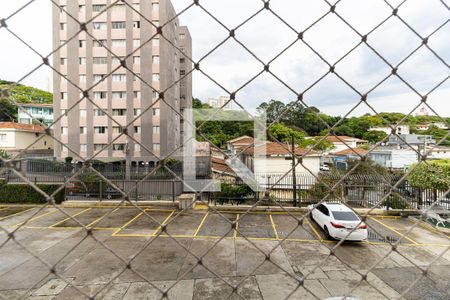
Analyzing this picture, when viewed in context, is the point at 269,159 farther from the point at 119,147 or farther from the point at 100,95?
the point at 100,95

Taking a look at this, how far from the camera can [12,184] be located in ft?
33.3

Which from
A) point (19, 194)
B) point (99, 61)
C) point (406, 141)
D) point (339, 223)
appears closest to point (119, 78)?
point (99, 61)

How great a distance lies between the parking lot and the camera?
396cm

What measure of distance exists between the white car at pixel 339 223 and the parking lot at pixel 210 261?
0.24m

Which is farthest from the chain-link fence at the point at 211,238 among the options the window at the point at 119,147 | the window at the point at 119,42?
the window at the point at 119,42

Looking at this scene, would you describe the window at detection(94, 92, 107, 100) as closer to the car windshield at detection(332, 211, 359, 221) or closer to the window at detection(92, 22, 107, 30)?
the window at detection(92, 22, 107, 30)

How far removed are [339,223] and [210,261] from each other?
2.92 m

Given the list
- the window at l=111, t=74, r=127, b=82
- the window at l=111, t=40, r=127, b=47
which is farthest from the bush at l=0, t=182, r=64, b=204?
the window at l=111, t=40, r=127, b=47

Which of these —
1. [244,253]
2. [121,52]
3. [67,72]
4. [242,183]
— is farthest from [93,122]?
[244,253]

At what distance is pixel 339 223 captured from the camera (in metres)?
5.91

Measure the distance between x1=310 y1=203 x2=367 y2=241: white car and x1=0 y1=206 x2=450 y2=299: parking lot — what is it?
239 millimetres

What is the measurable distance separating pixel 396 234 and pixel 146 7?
17.2 m

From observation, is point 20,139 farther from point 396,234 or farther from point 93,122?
point 396,234

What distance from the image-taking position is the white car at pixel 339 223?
5.81m
